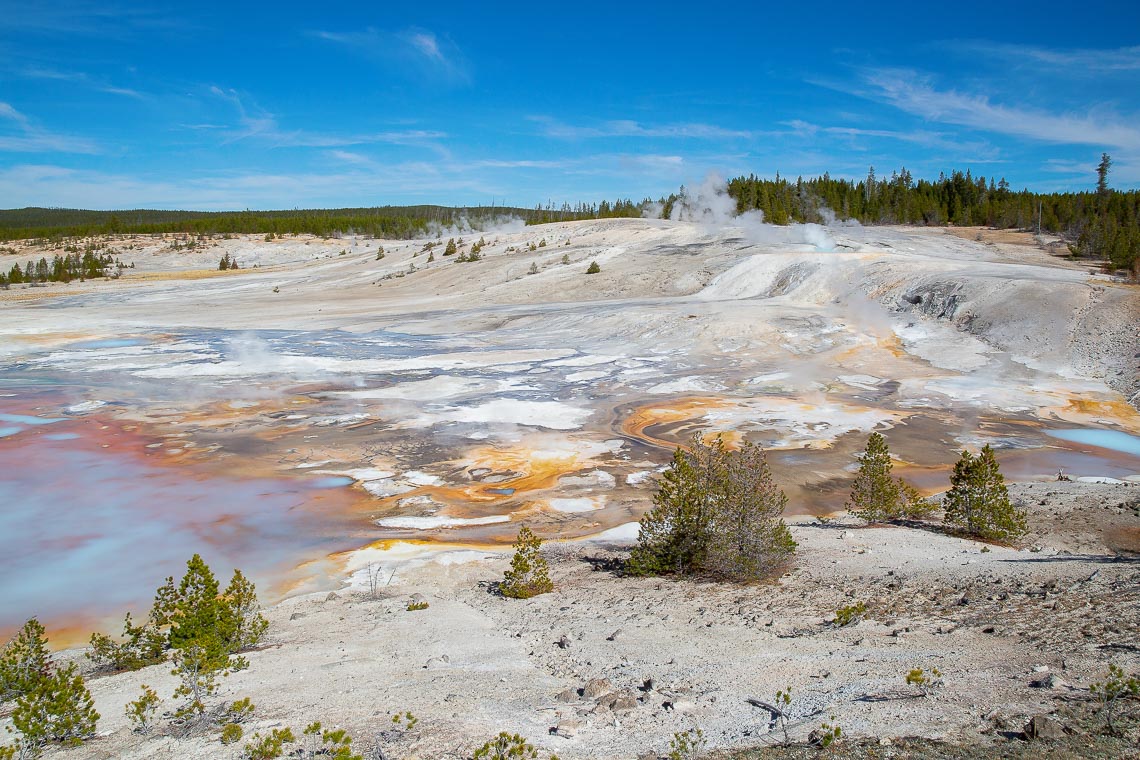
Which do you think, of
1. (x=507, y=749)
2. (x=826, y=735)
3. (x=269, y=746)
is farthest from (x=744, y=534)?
(x=269, y=746)

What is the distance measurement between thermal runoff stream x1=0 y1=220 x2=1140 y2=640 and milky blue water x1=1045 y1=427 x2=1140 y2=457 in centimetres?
8

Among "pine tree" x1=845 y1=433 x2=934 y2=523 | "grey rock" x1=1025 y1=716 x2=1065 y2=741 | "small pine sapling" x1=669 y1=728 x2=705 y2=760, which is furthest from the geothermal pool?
"grey rock" x1=1025 y1=716 x2=1065 y2=741

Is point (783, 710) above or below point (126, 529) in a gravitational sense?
above

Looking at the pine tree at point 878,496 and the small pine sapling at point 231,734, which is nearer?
the small pine sapling at point 231,734

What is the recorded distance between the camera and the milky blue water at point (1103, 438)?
602 inches

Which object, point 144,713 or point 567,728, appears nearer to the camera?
point 567,728

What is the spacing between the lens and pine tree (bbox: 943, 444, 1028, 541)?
9.53 meters

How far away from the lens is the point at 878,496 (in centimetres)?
1085

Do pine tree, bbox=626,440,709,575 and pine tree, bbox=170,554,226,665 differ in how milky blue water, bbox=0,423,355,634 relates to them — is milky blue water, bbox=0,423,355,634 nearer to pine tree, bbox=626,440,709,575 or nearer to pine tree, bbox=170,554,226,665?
pine tree, bbox=170,554,226,665

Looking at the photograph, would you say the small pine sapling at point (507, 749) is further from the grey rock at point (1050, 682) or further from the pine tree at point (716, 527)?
the pine tree at point (716, 527)

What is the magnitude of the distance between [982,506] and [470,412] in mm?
11153

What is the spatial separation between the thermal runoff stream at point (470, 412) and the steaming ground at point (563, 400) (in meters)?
0.10

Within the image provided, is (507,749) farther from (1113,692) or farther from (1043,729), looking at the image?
(1113,692)

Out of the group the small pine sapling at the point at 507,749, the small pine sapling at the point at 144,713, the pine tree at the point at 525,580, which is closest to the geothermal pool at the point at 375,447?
the pine tree at the point at 525,580
